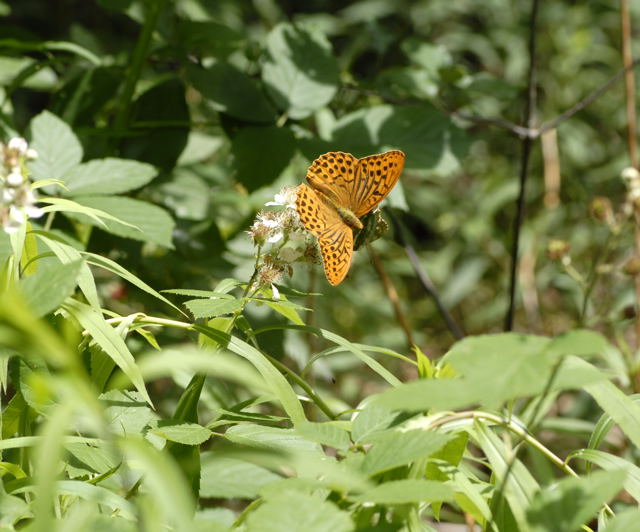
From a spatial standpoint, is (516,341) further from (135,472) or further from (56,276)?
(135,472)

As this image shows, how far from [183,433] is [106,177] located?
56cm

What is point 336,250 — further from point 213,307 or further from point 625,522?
point 625,522

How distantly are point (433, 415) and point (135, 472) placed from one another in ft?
1.17

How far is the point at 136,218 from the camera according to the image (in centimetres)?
111

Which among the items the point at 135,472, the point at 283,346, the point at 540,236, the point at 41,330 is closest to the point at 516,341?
the point at 41,330

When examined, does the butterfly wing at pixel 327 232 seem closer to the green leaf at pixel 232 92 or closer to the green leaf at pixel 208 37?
the green leaf at pixel 232 92

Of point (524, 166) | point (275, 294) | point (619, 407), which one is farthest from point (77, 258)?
point (524, 166)

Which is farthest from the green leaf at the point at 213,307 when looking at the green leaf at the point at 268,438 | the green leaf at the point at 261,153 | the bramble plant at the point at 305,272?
the green leaf at the point at 261,153

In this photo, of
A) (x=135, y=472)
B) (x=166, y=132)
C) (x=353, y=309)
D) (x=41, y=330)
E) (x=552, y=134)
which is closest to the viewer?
(x=41, y=330)

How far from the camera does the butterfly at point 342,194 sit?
3.01 feet

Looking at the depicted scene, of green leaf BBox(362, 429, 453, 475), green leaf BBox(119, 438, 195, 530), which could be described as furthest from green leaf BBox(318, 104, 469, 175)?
green leaf BBox(119, 438, 195, 530)

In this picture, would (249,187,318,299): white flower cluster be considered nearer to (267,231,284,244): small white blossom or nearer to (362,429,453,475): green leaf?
(267,231,284,244): small white blossom

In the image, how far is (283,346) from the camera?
1.37 metres

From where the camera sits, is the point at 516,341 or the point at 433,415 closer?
the point at 516,341
